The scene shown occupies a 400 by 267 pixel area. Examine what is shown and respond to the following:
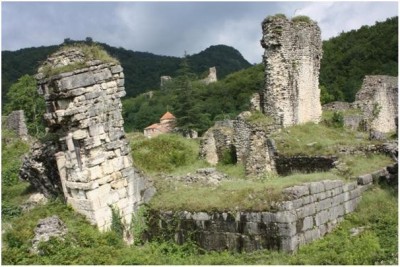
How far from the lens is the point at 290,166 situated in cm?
1755

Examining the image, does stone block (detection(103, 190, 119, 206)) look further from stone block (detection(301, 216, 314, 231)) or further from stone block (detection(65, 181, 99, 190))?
stone block (detection(301, 216, 314, 231))

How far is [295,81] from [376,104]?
8.75 meters

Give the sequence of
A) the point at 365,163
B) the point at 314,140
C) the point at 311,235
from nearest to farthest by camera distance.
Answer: the point at 311,235 → the point at 365,163 → the point at 314,140

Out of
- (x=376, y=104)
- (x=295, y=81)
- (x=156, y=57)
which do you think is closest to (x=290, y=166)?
(x=295, y=81)

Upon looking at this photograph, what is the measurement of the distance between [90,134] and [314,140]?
32.2 feet

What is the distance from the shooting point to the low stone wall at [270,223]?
995 cm

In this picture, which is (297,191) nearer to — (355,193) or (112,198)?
(355,193)

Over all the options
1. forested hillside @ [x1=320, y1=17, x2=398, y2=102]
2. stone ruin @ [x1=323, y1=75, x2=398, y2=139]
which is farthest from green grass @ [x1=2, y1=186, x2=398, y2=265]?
forested hillside @ [x1=320, y1=17, x2=398, y2=102]

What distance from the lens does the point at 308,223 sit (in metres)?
10.4

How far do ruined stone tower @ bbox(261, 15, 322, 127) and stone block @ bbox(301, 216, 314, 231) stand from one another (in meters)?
9.99

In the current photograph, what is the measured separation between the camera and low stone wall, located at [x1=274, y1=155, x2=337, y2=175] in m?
15.9

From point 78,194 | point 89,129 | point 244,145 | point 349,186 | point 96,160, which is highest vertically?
point 89,129

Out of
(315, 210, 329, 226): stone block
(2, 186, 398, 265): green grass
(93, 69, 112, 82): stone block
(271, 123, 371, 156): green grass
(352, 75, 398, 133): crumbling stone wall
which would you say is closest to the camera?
(2, 186, 398, 265): green grass

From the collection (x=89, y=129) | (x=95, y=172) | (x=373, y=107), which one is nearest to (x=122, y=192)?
(x=95, y=172)
